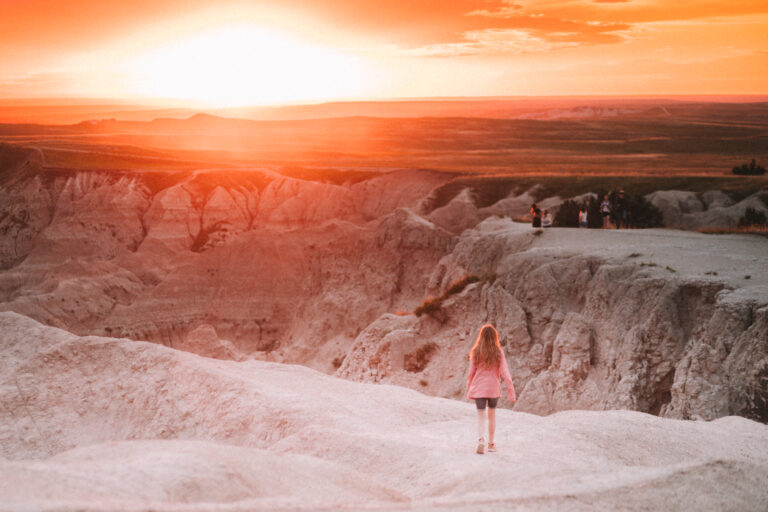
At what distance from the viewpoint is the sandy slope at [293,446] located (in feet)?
26.8

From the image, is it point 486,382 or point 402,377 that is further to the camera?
point 402,377

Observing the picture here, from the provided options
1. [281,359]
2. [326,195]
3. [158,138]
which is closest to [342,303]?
[281,359]

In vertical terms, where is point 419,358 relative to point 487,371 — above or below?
below

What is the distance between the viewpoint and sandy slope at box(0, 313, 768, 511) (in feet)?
26.8

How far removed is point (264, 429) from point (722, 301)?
38.7ft

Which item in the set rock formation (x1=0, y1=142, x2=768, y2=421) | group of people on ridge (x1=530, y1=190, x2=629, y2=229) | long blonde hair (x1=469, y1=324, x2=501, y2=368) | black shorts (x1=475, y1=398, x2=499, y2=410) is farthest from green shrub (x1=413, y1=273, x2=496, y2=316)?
long blonde hair (x1=469, y1=324, x2=501, y2=368)

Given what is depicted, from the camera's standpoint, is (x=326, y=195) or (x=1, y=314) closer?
(x=1, y=314)

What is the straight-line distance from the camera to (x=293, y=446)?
12.0 m

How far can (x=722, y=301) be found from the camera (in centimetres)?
1753

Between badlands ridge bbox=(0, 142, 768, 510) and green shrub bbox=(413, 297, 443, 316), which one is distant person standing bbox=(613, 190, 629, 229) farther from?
green shrub bbox=(413, 297, 443, 316)

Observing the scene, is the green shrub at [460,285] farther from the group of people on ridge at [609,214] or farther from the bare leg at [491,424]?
the bare leg at [491,424]

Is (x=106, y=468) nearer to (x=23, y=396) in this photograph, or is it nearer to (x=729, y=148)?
(x=23, y=396)

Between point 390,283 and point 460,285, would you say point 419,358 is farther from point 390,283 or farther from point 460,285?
point 390,283

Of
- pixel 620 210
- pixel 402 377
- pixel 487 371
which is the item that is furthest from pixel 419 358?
pixel 487 371
